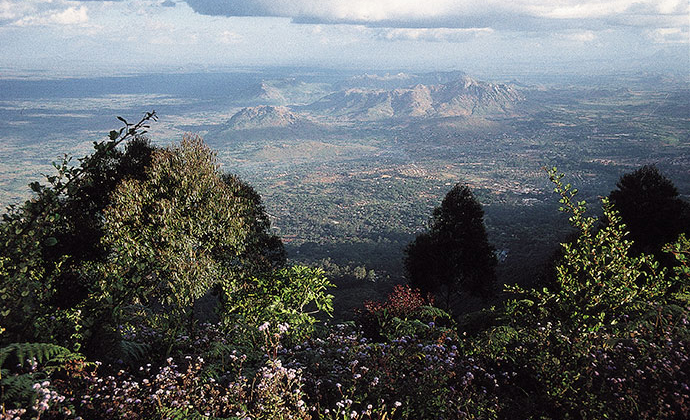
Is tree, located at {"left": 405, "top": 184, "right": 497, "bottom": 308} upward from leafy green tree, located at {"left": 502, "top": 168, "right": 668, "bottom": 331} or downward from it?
downward

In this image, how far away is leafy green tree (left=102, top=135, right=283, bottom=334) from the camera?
1055 cm

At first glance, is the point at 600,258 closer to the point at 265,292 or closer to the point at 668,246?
the point at 668,246

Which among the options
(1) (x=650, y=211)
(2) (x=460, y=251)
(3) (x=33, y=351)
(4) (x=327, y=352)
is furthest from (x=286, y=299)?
(1) (x=650, y=211)

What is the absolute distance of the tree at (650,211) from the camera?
22766mm

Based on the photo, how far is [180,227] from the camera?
10922mm

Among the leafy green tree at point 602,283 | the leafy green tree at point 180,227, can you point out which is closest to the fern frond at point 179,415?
the leafy green tree at point 602,283

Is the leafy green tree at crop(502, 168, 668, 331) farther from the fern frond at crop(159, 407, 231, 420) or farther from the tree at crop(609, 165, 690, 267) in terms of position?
the tree at crop(609, 165, 690, 267)

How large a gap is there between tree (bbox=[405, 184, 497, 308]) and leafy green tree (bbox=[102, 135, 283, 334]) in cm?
1333

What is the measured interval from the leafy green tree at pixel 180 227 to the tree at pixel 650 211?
2065 cm

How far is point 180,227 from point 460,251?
16.6 metres

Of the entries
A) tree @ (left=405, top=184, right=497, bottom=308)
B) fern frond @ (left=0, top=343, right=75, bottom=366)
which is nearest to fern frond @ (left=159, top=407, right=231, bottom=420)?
fern frond @ (left=0, top=343, right=75, bottom=366)

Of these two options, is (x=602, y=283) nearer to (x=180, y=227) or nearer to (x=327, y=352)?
(x=327, y=352)

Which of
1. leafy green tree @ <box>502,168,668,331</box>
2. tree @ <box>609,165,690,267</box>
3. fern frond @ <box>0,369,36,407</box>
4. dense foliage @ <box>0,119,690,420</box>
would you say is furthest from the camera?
tree @ <box>609,165,690,267</box>

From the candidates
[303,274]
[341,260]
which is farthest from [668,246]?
[341,260]
